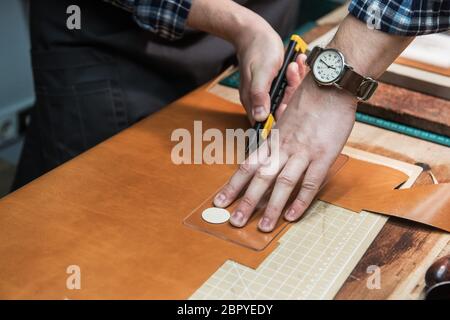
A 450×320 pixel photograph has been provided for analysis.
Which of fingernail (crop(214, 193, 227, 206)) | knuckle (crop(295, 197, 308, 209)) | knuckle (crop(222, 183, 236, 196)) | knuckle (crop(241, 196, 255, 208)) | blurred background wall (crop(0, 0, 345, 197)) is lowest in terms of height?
blurred background wall (crop(0, 0, 345, 197))

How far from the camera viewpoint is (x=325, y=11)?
6.79 feet

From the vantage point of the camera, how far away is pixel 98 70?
1.32 m

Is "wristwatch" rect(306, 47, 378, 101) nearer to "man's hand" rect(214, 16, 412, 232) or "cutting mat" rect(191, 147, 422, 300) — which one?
"man's hand" rect(214, 16, 412, 232)

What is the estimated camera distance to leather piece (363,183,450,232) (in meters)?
0.92

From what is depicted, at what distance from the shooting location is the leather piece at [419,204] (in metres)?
0.92

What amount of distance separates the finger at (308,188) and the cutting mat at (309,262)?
0.02 meters

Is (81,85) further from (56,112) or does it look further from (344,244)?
(344,244)

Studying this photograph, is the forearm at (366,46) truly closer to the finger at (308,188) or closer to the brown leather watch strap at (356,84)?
the brown leather watch strap at (356,84)

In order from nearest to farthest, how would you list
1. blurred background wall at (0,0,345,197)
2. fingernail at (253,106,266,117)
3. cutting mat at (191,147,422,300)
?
cutting mat at (191,147,422,300) < fingernail at (253,106,266,117) < blurred background wall at (0,0,345,197)

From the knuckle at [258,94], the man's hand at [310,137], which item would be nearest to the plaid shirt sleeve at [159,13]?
the knuckle at [258,94]

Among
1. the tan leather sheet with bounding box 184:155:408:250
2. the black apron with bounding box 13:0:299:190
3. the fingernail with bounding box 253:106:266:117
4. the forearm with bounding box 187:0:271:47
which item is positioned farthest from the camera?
the black apron with bounding box 13:0:299:190

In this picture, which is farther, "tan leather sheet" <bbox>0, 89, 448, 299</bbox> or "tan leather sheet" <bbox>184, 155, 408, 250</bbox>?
"tan leather sheet" <bbox>184, 155, 408, 250</bbox>

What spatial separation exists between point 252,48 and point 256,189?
1.16ft

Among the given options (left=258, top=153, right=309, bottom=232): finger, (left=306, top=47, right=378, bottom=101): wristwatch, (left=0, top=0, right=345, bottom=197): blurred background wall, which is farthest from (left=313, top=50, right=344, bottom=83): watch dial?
(left=0, top=0, right=345, bottom=197): blurred background wall
